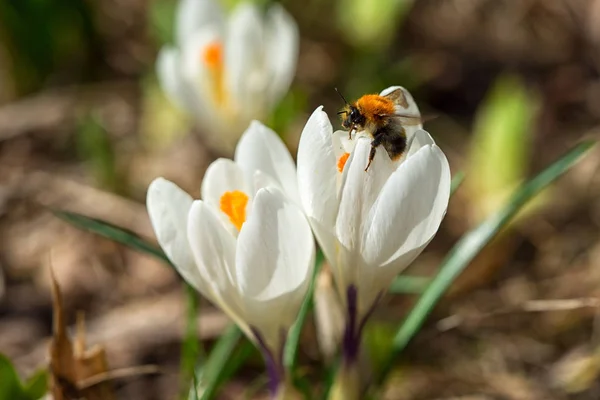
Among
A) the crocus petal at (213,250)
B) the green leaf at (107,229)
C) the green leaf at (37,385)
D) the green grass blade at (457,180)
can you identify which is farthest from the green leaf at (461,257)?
the green leaf at (37,385)

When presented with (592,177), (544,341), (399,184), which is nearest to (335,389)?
(399,184)

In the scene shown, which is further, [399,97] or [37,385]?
[37,385]

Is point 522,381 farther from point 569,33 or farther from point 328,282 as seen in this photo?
point 569,33

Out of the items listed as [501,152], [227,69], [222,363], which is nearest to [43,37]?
[227,69]

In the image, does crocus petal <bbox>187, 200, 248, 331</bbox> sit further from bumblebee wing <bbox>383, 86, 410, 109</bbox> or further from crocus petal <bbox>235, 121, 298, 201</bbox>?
bumblebee wing <bbox>383, 86, 410, 109</bbox>

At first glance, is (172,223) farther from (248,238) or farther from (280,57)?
(280,57)

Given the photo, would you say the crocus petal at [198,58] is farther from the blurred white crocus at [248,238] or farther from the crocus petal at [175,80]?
the blurred white crocus at [248,238]
